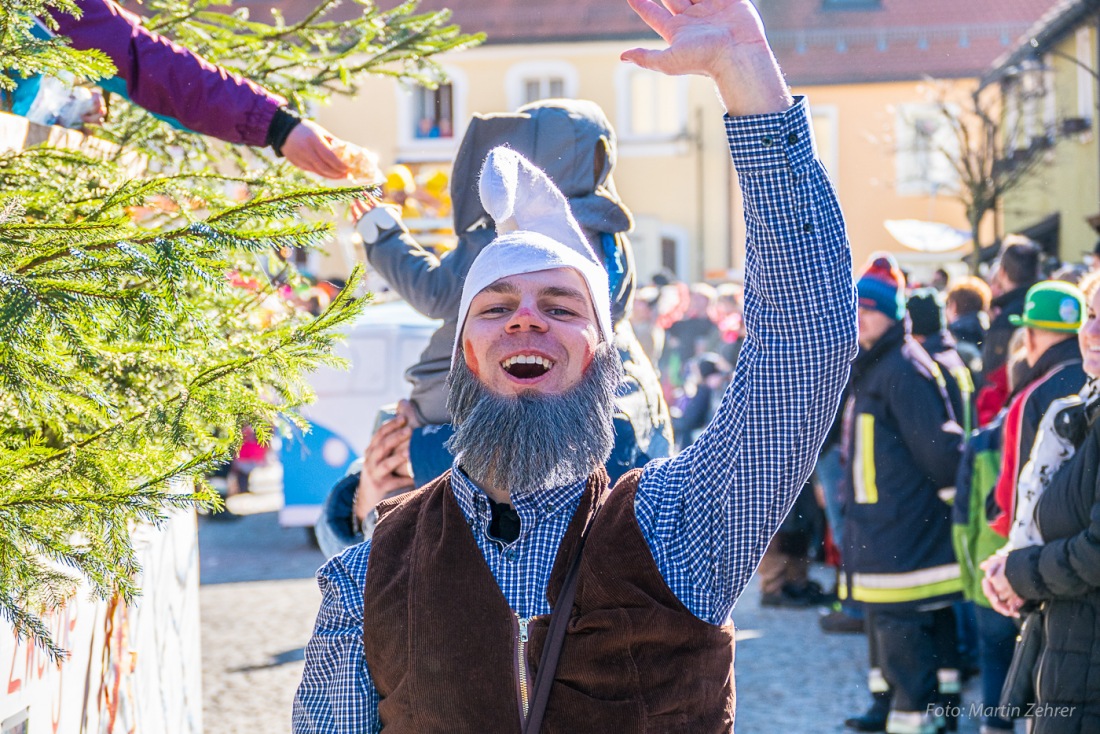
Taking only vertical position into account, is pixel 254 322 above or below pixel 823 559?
above

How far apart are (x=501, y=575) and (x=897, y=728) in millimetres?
4133

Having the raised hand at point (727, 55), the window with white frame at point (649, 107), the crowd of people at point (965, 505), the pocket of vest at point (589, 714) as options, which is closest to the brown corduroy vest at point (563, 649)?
the pocket of vest at point (589, 714)

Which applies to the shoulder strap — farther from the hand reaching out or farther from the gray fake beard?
the hand reaching out

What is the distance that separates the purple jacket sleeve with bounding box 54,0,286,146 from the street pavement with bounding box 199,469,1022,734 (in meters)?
4.14

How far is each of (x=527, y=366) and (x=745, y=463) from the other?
45 centimetres

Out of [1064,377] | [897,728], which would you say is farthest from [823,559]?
[1064,377]

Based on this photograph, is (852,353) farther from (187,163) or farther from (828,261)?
(187,163)

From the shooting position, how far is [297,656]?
7.77 metres

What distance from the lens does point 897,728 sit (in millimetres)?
5879

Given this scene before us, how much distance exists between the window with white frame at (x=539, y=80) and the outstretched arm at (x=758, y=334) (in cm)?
2792

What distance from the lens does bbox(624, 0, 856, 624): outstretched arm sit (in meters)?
2.03

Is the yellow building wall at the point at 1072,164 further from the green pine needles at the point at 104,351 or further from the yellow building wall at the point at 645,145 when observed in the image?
the green pine needles at the point at 104,351

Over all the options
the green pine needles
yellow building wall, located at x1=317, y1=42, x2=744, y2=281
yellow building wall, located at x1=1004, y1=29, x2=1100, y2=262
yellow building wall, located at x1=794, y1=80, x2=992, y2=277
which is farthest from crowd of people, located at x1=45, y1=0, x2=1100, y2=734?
yellow building wall, located at x1=794, y1=80, x2=992, y2=277

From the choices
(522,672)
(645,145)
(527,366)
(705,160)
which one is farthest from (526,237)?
(705,160)
